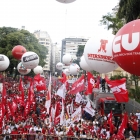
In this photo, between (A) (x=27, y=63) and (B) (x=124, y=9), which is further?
(A) (x=27, y=63)

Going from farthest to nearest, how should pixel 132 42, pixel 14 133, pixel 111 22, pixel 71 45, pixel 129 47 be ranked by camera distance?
1. pixel 71 45
2. pixel 111 22
3. pixel 14 133
4. pixel 129 47
5. pixel 132 42

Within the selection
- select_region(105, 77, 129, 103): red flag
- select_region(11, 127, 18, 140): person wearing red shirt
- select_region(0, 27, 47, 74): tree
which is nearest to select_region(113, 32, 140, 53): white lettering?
select_region(105, 77, 129, 103): red flag

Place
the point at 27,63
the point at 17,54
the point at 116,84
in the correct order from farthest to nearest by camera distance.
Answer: the point at 17,54 → the point at 27,63 → the point at 116,84

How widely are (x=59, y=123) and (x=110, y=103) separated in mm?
5643

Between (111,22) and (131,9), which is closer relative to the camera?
(131,9)

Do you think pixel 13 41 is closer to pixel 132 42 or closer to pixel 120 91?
pixel 120 91

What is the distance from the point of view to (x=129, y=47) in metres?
7.30

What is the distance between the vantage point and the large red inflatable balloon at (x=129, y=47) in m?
7.18

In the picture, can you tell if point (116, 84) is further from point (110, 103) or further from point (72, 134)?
point (110, 103)

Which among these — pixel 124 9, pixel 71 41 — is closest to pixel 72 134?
pixel 124 9

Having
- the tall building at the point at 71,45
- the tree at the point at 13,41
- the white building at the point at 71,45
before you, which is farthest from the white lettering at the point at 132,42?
the white building at the point at 71,45

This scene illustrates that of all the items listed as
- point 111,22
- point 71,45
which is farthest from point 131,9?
point 71,45

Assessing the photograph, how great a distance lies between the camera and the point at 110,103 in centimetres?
1648

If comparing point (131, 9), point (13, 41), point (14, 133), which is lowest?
point (14, 133)
